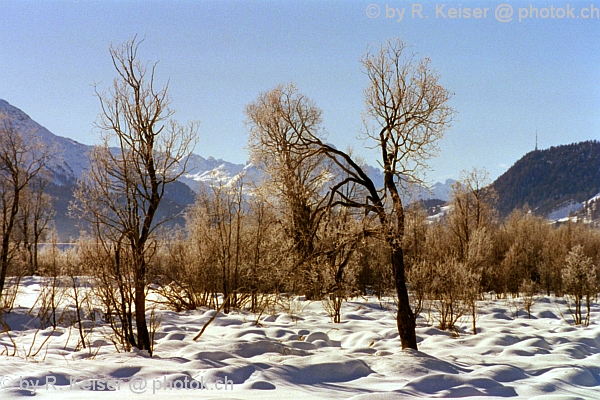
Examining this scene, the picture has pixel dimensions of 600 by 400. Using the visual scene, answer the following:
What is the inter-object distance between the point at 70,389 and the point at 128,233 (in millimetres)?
3050

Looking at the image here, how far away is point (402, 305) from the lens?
10.1 meters

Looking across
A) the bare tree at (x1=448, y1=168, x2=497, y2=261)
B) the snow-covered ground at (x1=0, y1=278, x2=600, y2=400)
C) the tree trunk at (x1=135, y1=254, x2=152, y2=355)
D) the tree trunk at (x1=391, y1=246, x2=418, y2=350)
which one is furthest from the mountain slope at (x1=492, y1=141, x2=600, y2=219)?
the tree trunk at (x1=135, y1=254, x2=152, y2=355)

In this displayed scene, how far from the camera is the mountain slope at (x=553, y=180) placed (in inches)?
6097

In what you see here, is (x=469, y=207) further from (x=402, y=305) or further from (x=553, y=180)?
(x=553, y=180)

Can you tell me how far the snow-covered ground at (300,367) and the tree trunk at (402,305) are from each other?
0.54 meters

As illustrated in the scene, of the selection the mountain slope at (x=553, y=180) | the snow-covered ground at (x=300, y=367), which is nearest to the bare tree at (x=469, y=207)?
the snow-covered ground at (x=300, y=367)

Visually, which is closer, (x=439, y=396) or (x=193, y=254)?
(x=439, y=396)

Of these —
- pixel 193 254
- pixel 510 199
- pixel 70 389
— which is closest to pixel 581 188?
pixel 510 199

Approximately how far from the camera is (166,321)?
49.3 feet

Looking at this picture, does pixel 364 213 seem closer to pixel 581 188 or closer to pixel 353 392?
pixel 353 392

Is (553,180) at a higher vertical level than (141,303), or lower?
higher

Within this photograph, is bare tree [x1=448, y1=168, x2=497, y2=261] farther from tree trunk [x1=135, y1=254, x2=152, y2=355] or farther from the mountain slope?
the mountain slope

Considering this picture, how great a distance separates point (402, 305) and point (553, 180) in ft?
565

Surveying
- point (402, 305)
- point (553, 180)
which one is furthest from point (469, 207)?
point (553, 180)
